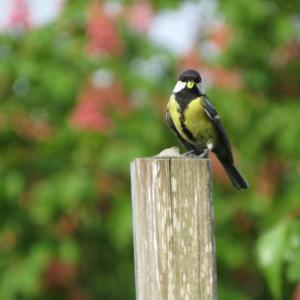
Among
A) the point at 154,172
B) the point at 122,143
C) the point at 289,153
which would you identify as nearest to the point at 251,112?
the point at 289,153

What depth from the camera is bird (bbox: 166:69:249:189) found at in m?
3.91

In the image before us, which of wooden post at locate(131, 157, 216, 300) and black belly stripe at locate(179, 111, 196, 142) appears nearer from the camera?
wooden post at locate(131, 157, 216, 300)

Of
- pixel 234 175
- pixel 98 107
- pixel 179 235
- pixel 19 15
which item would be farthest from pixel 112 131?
pixel 179 235

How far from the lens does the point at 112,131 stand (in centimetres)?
777

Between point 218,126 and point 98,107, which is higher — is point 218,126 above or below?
below

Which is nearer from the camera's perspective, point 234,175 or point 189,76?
point 189,76

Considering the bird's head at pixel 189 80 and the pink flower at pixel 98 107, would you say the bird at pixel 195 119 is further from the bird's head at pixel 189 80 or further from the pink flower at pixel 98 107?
the pink flower at pixel 98 107

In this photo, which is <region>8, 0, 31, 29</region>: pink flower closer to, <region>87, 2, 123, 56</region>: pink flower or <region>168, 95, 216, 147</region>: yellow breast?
<region>87, 2, 123, 56</region>: pink flower

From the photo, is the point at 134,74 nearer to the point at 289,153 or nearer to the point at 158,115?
the point at 158,115

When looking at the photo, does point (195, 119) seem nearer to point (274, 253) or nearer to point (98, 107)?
point (274, 253)

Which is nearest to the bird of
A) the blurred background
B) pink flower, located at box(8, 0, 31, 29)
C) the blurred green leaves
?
the blurred green leaves

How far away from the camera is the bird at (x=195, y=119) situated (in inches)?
154

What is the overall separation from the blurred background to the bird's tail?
330 centimetres

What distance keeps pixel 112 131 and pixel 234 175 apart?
3.78 m
